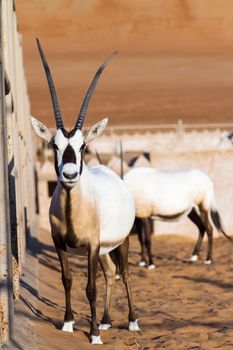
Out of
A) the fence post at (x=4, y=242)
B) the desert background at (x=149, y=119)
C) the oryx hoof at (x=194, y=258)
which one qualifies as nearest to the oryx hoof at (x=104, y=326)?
the desert background at (x=149, y=119)

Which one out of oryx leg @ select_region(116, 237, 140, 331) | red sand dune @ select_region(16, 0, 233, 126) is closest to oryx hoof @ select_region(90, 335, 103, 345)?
oryx leg @ select_region(116, 237, 140, 331)

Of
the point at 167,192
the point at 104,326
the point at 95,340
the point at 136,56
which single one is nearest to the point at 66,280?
the point at 95,340

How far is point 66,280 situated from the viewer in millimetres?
8023

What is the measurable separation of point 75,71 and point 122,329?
60768mm

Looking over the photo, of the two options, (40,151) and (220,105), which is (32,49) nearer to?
(220,105)

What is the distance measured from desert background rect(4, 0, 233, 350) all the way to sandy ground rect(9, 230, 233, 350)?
0.06ft

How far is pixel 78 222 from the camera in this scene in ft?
25.1

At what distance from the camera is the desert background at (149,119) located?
886 centimetres

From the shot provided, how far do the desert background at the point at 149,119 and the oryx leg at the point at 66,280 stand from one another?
0.08 meters

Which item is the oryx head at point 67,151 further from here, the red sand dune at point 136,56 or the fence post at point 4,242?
the red sand dune at point 136,56

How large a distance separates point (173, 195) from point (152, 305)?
4.82m

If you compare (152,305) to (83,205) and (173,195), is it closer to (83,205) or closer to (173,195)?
(83,205)

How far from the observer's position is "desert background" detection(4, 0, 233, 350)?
8859 millimetres

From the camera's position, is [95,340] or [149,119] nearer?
[95,340]
